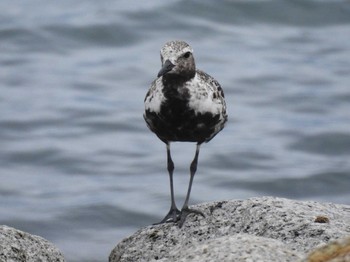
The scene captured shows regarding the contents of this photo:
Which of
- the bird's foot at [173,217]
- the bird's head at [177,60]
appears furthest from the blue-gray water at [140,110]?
the bird's head at [177,60]

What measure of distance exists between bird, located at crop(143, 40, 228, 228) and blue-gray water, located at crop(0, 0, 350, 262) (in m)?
5.74

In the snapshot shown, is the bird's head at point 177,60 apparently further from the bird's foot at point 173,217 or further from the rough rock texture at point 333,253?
the rough rock texture at point 333,253

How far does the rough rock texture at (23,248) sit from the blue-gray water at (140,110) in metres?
6.15

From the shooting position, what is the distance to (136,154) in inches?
799

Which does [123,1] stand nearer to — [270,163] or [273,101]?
[273,101]

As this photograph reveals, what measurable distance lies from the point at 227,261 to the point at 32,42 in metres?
18.4

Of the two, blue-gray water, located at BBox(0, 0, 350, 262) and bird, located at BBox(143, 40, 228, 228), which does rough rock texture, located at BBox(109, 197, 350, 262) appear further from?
blue-gray water, located at BBox(0, 0, 350, 262)

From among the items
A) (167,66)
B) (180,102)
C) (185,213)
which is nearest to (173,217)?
(185,213)

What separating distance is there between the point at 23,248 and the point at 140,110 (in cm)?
1236

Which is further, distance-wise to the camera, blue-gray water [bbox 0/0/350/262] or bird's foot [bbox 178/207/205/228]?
blue-gray water [bbox 0/0/350/262]

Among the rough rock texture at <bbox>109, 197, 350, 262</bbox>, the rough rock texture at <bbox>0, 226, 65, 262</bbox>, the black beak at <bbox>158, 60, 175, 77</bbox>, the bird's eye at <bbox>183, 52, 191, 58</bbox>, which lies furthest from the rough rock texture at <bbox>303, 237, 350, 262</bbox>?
the bird's eye at <bbox>183, 52, 191, 58</bbox>

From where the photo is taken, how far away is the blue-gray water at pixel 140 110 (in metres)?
18.7

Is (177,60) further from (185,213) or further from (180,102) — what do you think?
(185,213)

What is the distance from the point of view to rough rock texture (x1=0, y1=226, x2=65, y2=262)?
9312mm
